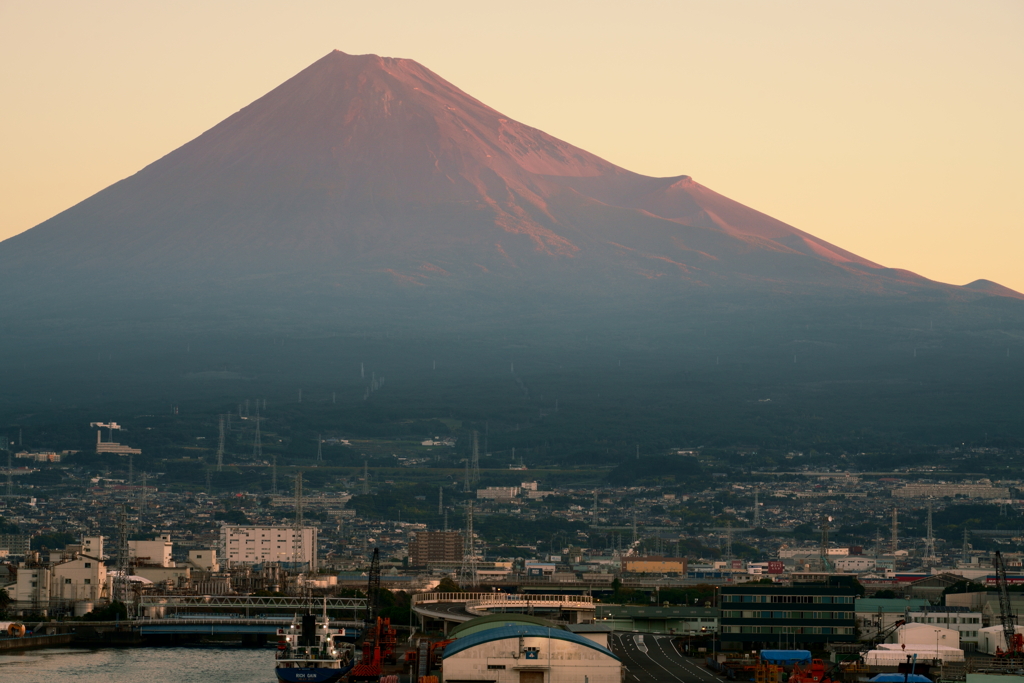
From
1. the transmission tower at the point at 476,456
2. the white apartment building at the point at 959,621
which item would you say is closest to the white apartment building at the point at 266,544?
the transmission tower at the point at 476,456

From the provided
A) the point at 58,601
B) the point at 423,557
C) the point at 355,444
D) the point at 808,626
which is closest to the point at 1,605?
the point at 58,601

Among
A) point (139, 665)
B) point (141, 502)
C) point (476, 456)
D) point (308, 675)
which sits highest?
point (476, 456)

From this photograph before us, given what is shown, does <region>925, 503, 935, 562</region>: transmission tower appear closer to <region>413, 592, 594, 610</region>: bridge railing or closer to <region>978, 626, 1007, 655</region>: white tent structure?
<region>413, 592, 594, 610</region>: bridge railing

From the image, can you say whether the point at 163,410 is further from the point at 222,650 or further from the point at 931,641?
the point at 931,641

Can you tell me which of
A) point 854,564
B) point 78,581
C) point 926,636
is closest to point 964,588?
point 926,636

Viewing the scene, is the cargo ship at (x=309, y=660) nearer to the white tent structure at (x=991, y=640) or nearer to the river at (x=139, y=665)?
the river at (x=139, y=665)

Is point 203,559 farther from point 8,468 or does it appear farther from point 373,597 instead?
point 8,468
